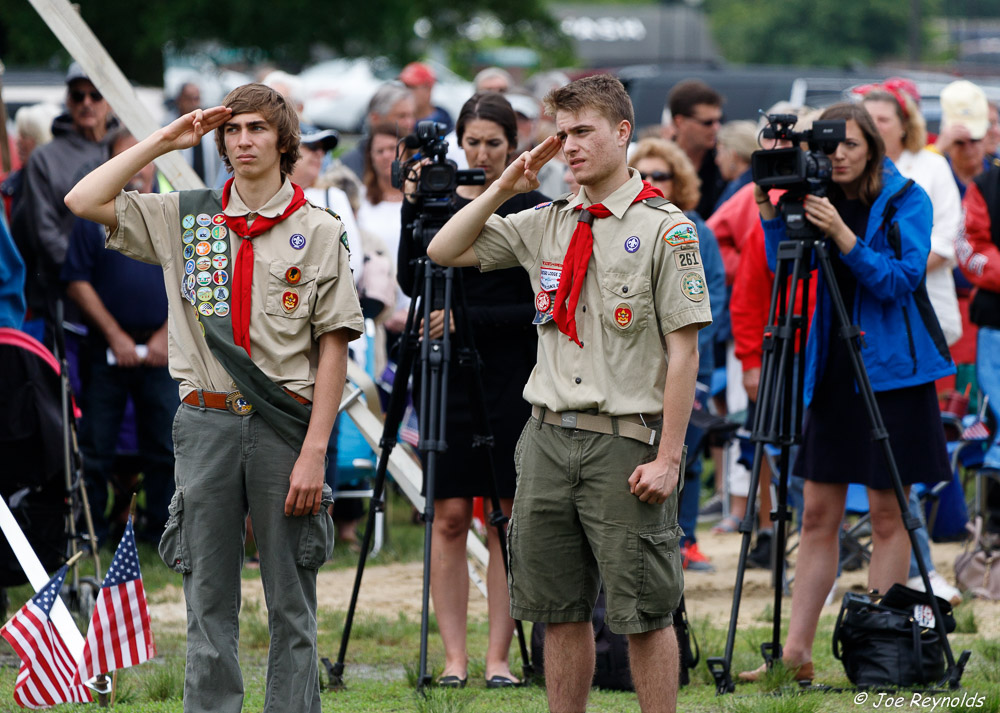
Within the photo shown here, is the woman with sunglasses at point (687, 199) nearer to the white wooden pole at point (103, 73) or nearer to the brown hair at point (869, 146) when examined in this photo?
the brown hair at point (869, 146)

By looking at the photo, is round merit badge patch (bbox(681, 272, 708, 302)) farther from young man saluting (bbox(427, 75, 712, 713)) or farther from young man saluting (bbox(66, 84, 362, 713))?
young man saluting (bbox(66, 84, 362, 713))

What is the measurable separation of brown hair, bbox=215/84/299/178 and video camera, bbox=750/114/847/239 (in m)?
1.76

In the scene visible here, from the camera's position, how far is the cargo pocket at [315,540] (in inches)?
172

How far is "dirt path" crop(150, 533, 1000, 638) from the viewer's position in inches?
267

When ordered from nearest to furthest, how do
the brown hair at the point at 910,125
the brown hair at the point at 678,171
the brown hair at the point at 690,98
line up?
the brown hair at the point at 910,125 < the brown hair at the point at 678,171 < the brown hair at the point at 690,98

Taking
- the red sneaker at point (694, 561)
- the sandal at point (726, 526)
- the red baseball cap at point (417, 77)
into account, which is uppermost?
the red baseball cap at point (417, 77)

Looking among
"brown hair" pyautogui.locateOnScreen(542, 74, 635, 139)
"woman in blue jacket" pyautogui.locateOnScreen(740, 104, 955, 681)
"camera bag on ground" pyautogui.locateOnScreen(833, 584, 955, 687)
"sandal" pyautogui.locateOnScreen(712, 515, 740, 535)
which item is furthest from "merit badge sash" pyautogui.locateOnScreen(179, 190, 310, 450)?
"sandal" pyautogui.locateOnScreen(712, 515, 740, 535)

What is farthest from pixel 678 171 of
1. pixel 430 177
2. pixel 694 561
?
pixel 430 177

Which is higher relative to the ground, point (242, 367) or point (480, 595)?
point (242, 367)

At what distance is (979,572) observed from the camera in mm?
7262

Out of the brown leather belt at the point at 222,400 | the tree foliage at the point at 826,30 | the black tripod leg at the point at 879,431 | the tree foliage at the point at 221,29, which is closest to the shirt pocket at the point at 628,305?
the brown leather belt at the point at 222,400

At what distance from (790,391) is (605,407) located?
139 centimetres

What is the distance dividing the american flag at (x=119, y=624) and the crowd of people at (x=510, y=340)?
0.56 m

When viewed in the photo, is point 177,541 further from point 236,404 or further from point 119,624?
point 119,624
